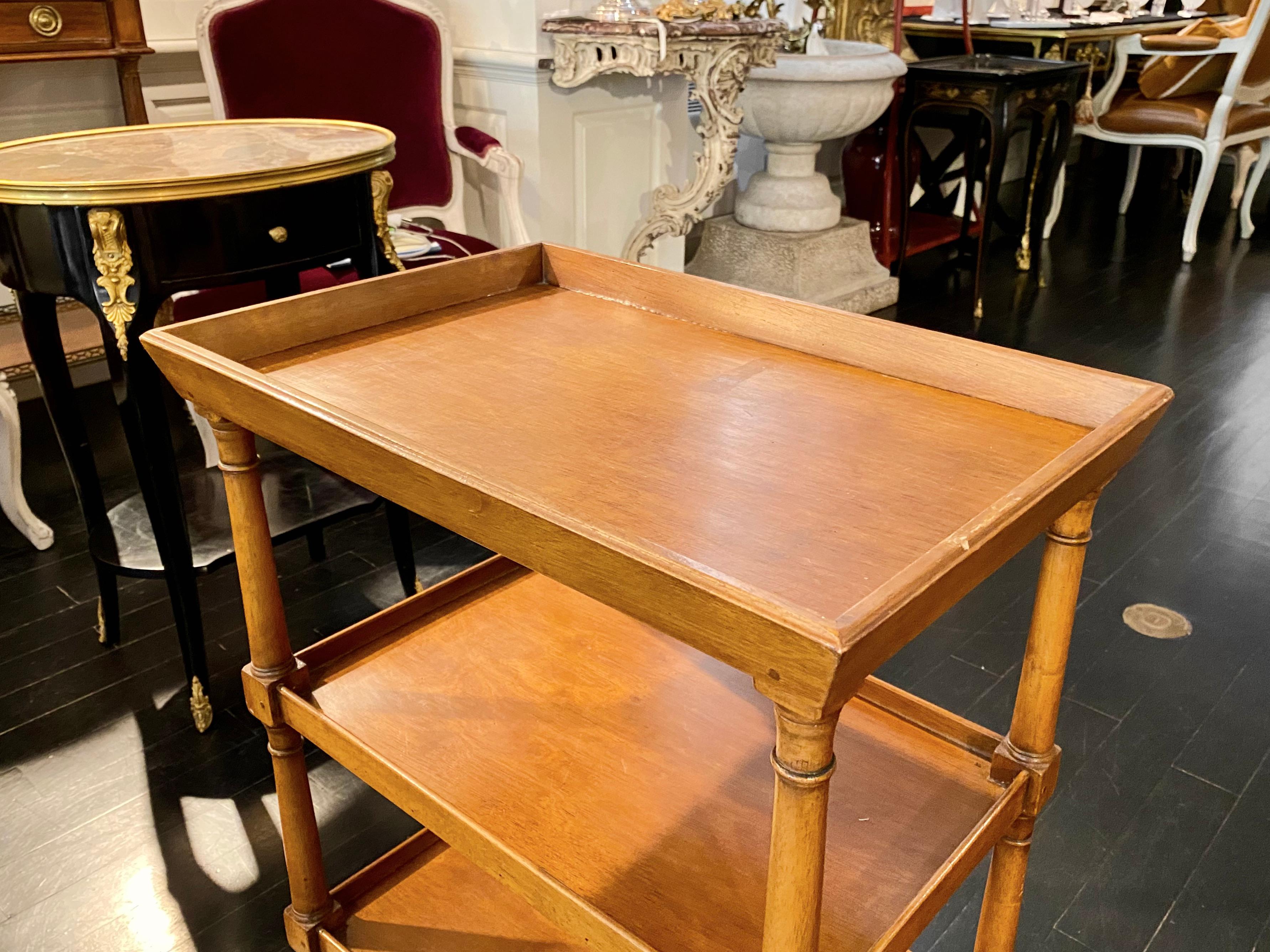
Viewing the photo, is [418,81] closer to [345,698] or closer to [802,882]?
[345,698]

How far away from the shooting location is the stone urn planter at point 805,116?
3.57m

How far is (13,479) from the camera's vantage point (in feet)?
7.54

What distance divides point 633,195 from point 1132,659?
2.20 metres

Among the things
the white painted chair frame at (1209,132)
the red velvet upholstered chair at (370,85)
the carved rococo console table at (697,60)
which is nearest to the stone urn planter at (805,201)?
the carved rococo console table at (697,60)

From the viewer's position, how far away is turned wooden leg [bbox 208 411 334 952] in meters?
1.18

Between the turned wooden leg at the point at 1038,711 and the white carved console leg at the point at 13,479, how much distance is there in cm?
203

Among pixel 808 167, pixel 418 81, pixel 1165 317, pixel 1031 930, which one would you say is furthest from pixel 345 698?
pixel 1165 317

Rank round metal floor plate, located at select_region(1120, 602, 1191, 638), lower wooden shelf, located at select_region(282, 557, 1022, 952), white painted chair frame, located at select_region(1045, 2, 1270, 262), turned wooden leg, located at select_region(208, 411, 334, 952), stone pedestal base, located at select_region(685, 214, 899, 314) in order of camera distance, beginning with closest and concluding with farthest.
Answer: lower wooden shelf, located at select_region(282, 557, 1022, 952) → turned wooden leg, located at select_region(208, 411, 334, 952) → round metal floor plate, located at select_region(1120, 602, 1191, 638) → stone pedestal base, located at select_region(685, 214, 899, 314) → white painted chair frame, located at select_region(1045, 2, 1270, 262)

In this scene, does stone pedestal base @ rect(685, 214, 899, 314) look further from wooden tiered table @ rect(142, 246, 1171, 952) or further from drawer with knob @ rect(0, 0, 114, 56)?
wooden tiered table @ rect(142, 246, 1171, 952)

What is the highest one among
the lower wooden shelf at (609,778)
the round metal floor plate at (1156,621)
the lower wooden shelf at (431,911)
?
the lower wooden shelf at (609,778)

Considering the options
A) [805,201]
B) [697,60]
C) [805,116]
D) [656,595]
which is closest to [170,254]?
[656,595]

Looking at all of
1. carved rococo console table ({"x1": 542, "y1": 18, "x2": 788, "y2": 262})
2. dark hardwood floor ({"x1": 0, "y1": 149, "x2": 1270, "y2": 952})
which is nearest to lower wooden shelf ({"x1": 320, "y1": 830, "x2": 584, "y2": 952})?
dark hardwood floor ({"x1": 0, "y1": 149, "x2": 1270, "y2": 952})

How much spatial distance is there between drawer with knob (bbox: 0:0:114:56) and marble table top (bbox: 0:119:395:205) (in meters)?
0.64

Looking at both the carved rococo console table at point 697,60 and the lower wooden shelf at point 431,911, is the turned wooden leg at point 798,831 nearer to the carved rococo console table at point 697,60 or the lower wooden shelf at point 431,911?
the lower wooden shelf at point 431,911
